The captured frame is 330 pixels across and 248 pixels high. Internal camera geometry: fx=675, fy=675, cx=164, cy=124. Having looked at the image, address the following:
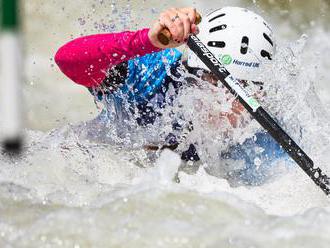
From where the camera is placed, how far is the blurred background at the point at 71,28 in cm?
470

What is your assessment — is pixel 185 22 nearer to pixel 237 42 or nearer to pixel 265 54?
pixel 237 42

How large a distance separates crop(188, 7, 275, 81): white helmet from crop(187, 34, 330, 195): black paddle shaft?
12.5 inches

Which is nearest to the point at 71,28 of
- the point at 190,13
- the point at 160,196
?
the point at 190,13

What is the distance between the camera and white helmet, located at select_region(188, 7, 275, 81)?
2.61 meters

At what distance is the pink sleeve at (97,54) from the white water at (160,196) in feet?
0.92

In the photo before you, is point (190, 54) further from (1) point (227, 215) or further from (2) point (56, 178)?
(1) point (227, 215)

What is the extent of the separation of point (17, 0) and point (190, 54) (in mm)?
1918

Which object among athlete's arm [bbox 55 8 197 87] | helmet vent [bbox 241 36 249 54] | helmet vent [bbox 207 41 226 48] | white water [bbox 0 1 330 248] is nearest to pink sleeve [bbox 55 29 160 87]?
athlete's arm [bbox 55 8 197 87]

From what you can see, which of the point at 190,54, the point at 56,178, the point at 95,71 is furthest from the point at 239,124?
the point at 56,178

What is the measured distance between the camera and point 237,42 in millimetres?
2627

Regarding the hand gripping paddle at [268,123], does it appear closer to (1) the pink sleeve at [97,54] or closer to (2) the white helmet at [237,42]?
(1) the pink sleeve at [97,54]

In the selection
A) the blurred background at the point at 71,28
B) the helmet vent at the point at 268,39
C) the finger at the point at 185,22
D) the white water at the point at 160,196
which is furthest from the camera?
the blurred background at the point at 71,28

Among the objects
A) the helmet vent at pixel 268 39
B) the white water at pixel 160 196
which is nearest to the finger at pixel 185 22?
the white water at pixel 160 196

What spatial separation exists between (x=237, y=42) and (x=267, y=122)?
1.80 feet
